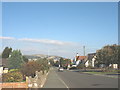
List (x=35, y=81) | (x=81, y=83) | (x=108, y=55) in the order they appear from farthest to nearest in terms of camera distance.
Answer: (x=108, y=55) < (x=81, y=83) < (x=35, y=81)

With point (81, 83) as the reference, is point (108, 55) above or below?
above

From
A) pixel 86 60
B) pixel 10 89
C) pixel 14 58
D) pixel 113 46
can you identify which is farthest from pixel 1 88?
→ pixel 86 60

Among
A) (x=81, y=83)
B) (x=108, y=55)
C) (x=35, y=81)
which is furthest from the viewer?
(x=108, y=55)

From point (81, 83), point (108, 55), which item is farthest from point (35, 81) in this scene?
point (108, 55)

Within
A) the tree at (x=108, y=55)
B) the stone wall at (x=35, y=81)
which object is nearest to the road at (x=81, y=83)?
the stone wall at (x=35, y=81)

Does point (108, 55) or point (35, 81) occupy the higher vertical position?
point (108, 55)

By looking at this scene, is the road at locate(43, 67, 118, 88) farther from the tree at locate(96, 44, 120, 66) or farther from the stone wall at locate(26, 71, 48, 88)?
the tree at locate(96, 44, 120, 66)

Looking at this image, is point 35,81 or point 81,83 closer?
point 35,81

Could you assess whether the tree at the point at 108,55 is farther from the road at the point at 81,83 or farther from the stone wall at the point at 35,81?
the stone wall at the point at 35,81

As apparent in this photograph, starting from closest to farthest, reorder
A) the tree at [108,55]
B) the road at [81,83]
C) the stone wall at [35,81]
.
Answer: the stone wall at [35,81] → the road at [81,83] → the tree at [108,55]

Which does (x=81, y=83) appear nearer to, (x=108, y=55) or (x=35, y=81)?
(x=35, y=81)

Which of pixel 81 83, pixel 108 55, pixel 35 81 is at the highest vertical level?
pixel 108 55

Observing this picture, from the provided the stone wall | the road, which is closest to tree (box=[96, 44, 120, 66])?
the road

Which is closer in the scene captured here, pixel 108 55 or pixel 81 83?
pixel 81 83
